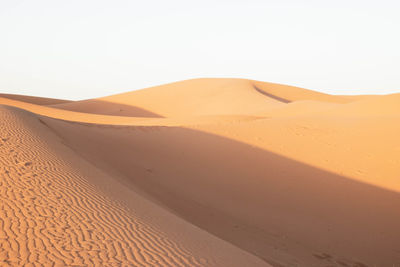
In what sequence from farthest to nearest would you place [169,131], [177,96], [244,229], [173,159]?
[177,96] < [169,131] < [173,159] < [244,229]

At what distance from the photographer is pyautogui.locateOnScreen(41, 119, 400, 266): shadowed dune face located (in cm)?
901

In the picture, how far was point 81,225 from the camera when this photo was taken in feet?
19.3

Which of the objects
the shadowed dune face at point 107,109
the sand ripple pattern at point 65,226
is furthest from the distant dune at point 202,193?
the shadowed dune face at point 107,109

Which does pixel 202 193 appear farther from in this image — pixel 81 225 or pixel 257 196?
pixel 81 225

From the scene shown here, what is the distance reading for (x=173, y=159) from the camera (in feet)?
43.9

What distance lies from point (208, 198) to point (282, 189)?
2.52 metres

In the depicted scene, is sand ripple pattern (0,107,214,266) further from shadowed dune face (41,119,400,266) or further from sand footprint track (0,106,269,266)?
shadowed dune face (41,119,400,266)

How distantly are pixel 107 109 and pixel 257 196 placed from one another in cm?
4108

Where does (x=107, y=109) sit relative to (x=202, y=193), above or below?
above

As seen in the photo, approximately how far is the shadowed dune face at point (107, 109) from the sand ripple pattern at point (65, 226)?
130ft

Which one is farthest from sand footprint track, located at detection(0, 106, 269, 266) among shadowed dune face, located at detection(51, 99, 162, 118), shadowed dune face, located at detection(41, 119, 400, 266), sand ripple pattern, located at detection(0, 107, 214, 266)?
shadowed dune face, located at detection(51, 99, 162, 118)

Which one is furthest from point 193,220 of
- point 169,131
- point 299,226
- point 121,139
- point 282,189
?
point 169,131

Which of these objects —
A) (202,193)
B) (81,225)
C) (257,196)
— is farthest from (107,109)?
(81,225)

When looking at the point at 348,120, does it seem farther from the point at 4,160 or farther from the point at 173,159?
the point at 4,160
